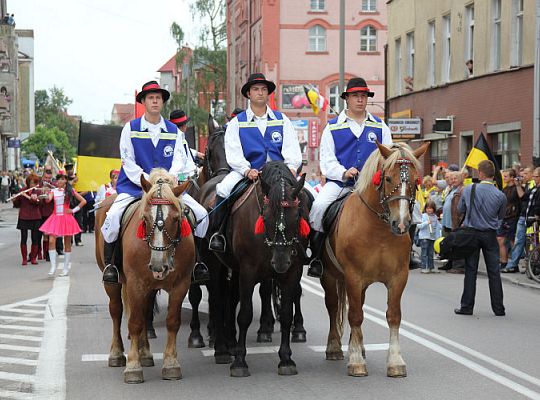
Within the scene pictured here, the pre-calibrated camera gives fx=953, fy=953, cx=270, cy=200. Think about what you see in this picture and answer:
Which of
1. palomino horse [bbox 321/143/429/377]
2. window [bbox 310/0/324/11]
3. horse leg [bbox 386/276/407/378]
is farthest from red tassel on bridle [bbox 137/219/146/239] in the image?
window [bbox 310/0/324/11]

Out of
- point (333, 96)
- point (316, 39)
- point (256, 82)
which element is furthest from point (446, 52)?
point (316, 39)

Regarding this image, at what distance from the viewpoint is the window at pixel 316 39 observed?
6812 centimetres

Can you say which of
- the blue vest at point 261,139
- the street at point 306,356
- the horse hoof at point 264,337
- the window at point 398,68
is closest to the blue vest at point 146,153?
the blue vest at point 261,139

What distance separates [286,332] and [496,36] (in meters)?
22.1

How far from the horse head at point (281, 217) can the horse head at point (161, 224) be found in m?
0.78

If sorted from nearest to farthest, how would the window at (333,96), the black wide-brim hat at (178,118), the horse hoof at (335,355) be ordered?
the horse hoof at (335,355) < the black wide-brim hat at (178,118) < the window at (333,96)

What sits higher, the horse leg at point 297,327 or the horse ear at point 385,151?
the horse ear at point 385,151

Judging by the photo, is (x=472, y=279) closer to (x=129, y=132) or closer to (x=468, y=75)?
(x=129, y=132)

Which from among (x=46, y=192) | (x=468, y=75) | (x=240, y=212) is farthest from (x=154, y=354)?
(x=468, y=75)

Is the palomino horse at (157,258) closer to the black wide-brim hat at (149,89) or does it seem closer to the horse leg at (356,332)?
the black wide-brim hat at (149,89)

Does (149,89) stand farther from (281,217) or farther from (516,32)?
(516,32)

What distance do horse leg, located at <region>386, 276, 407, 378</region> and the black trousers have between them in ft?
14.6

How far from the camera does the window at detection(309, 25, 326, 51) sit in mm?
68125

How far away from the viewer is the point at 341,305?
985cm
